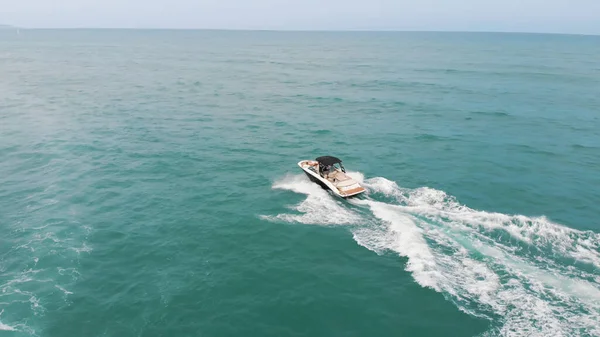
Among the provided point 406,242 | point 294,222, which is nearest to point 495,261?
point 406,242

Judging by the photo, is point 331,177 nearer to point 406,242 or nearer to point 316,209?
point 316,209

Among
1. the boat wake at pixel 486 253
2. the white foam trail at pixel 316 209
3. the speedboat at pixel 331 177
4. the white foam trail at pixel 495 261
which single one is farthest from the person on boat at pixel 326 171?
the white foam trail at pixel 495 261

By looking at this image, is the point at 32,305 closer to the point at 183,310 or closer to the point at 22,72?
the point at 183,310

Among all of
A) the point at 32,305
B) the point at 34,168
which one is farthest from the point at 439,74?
the point at 32,305

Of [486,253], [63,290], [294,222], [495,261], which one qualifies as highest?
[486,253]

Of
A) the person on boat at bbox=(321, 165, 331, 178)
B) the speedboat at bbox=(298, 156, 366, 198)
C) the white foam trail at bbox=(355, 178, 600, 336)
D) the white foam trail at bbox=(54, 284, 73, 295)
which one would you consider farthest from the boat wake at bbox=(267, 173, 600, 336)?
the white foam trail at bbox=(54, 284, 73, 295)

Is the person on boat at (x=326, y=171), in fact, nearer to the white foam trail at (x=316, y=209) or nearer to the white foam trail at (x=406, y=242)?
the white foam trail at (x=316, y=209)

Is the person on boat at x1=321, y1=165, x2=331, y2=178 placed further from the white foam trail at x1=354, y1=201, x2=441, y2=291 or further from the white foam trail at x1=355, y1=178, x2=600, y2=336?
the white foam trail at x1=354, y1=201, x2=441, y2=291
